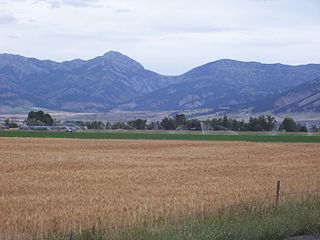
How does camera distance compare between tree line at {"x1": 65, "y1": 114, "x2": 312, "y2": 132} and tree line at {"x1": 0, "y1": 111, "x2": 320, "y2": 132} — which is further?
tree line at {"x1": 0, "y1": 111, "x2": 320, "y2": 132}

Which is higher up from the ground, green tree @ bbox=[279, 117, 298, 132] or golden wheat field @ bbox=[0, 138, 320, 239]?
green tree @ bbox=[279, 117, 298, 132]

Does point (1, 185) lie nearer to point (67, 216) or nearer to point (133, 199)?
point (133, 199)

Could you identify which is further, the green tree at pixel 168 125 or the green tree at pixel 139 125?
the green tree at pixel 139 125

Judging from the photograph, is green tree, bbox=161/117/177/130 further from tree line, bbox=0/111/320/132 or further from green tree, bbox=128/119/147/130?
green tree, bbox=128/119/147/130

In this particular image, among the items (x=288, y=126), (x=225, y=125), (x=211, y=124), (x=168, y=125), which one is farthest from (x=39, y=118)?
(x=288, y=126)

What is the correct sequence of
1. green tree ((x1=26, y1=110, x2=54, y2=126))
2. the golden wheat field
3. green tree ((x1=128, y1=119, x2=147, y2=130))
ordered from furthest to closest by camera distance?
green tree ((x1=26, y1=110, x2=54, y2=126))
green tree ((x1=128, y1=119, x2=147, y2=130))
the golden wheat field

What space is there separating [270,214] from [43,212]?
7444mm

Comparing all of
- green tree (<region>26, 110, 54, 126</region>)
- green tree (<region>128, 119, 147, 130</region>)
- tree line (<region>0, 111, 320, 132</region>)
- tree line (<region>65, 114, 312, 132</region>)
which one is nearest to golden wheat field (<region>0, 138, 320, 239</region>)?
tree line (<region>65, 114, 312, 132</region>)

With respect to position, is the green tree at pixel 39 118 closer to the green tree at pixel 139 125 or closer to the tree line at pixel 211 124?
the tree line at pixel 211 124

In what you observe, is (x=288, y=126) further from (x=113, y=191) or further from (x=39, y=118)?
(x=113, y=191)

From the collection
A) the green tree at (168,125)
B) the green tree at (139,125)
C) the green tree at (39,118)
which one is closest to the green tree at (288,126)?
the green tree at (168,125)

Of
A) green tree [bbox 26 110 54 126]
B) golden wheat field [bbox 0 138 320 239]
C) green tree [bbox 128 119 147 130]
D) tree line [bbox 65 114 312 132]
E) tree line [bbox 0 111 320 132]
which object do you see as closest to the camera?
golden wheat field [bbox 0 138 320 239]

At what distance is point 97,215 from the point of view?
18.5 m

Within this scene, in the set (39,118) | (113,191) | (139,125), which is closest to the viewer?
(113,191)
